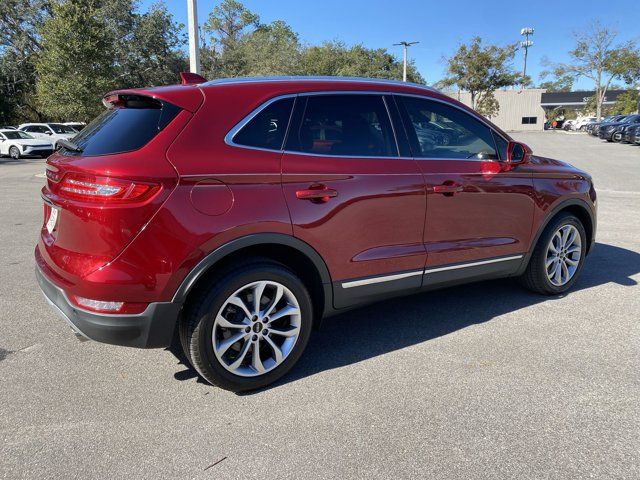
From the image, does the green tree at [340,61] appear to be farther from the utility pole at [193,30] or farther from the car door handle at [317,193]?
the car door handle at [317,193]

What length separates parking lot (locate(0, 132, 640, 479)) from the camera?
2469 millimetres

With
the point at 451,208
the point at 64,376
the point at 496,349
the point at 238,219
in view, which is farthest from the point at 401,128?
the point at 64,376

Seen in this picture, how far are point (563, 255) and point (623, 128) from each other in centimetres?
3135

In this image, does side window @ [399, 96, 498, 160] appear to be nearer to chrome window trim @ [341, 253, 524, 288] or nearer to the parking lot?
chrome window trim @ [341, 253, 524, 288]

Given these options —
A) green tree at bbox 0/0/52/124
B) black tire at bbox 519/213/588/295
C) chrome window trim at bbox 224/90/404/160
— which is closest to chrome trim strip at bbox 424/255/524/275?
black tire at bbox 519/213/588/295

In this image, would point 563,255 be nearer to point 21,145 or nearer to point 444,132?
point 444,132

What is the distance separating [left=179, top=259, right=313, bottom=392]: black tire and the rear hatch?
0.55 m

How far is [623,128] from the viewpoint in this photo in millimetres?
30703

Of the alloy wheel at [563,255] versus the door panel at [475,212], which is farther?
the alloy wheel at [563,255]

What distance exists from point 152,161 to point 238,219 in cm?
55

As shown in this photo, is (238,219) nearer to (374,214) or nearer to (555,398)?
(374,214)

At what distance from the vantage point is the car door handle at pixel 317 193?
3068mm

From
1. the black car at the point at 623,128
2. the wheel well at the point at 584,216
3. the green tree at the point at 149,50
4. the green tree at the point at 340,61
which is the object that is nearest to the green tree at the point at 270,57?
the green tree at the point at 340,61

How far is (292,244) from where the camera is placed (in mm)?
3062
